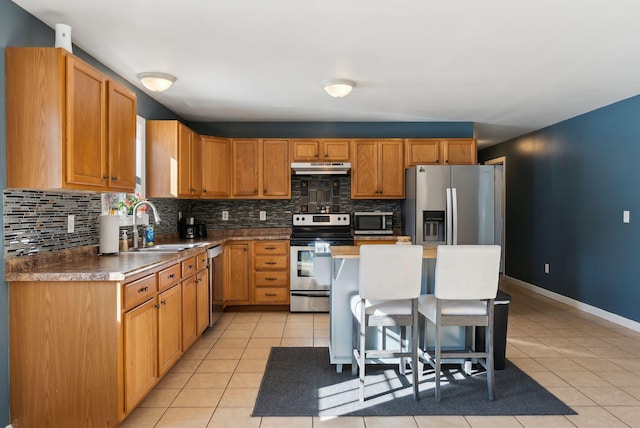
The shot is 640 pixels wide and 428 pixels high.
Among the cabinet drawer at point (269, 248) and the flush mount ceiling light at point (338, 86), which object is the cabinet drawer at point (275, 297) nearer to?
the cabinet drawer at point (269, 248)

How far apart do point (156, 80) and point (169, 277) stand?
65.9 inches

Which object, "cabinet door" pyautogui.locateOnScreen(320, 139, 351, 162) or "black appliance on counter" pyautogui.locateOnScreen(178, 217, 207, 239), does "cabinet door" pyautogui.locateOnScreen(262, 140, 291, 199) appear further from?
"black appliance on counter" pyautogui.locateOnScreen(178, 217, 207, 239)

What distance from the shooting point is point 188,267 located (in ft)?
11.3

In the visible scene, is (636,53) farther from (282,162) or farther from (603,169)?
(282,162)

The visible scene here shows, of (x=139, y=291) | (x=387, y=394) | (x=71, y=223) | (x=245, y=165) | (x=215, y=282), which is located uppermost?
(x=245, y=165)

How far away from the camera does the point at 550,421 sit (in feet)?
7.93

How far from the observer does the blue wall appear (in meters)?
4.32

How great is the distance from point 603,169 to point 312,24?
393 centimetres

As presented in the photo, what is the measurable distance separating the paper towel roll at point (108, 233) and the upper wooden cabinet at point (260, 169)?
7.39ft

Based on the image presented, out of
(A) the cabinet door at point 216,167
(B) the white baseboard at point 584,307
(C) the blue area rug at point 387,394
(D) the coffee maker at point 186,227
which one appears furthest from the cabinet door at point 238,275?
(B) the white baseboard at point 584,307

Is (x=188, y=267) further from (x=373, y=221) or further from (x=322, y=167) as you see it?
(x=373, y=221)

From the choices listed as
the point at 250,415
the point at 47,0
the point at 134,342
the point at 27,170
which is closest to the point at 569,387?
the point at 250,415

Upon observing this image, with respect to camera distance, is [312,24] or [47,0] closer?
[47,0]

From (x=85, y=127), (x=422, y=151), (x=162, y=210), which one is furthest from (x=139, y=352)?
(x=422, y=151)
